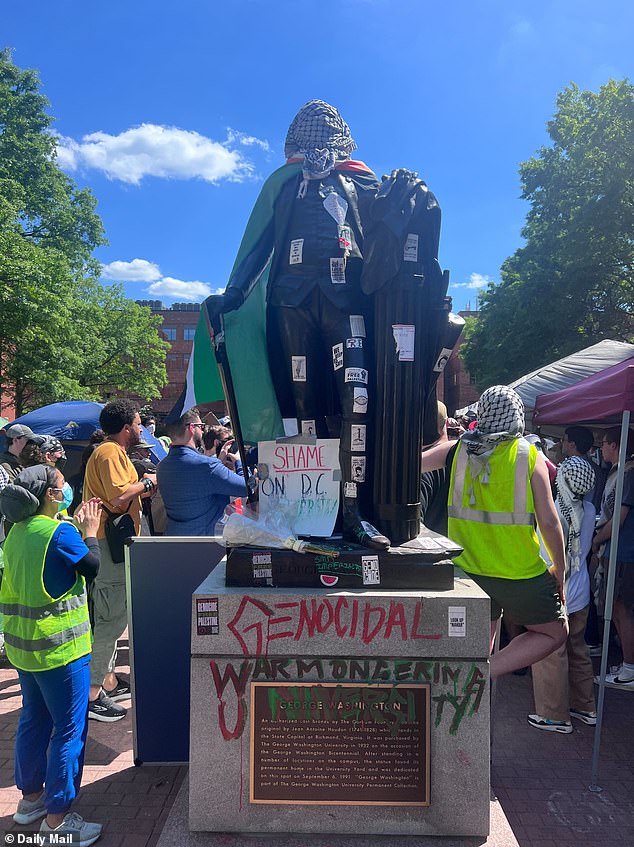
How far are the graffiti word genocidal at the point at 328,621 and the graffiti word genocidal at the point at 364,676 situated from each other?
91mm

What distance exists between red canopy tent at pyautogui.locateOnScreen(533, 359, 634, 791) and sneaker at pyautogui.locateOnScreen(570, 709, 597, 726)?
1.52 ft

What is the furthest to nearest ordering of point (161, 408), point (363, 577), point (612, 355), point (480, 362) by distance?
point (161, 408) < point (480, 362) < point (612, 355) < point (363, 577)

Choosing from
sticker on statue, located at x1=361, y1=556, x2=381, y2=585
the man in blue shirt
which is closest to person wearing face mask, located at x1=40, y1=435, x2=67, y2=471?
the man in blue shirt

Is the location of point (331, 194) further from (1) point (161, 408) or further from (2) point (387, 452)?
(1) point (161, 408)

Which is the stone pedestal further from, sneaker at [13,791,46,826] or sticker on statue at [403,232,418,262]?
sticker on statue at [403,232,418,262]

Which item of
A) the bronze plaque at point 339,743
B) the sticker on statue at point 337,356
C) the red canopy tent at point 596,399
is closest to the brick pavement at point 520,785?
the bronze plaque at point 339,743

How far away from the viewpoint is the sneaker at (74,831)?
2762 mm

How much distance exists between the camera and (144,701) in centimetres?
344

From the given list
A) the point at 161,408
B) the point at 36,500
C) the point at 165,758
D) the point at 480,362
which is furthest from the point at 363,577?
the point at 161,408

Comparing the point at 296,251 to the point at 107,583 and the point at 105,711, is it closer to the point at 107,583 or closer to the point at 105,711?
the point at 107,583

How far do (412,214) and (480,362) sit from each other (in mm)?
21999

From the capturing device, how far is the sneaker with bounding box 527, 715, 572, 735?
167 inches

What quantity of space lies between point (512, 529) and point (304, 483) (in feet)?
3.94
